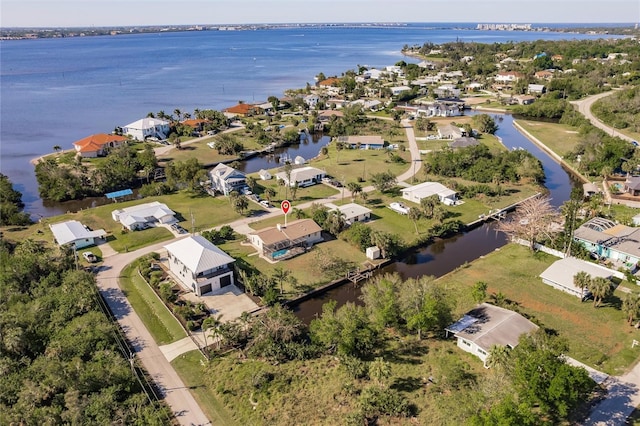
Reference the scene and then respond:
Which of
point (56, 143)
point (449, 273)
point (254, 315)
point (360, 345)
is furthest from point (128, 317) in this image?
point (56, 143)

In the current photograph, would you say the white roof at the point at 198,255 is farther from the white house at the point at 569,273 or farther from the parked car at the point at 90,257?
the white house at the point at 569,273

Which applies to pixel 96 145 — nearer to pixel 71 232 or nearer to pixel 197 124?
pixel 197 124

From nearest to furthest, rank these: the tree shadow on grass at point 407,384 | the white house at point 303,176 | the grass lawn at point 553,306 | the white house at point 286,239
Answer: the tree shadow on grass at point 407,384
the grass lawn at point 553,306
the white house at point 286,239
the white house at point 303,176


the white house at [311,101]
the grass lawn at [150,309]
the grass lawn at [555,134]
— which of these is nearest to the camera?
the grass lawn at [150,309]

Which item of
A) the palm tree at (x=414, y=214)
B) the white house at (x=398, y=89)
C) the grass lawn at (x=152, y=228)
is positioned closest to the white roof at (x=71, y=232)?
the grass lawn at (x=152, y=228)

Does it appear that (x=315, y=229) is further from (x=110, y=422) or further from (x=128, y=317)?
(x=110, y=422)

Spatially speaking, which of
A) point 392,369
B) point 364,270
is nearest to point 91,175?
point 364,270
